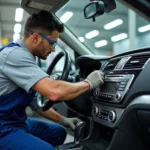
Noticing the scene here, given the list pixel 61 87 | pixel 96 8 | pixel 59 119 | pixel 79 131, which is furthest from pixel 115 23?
pixel 61 87

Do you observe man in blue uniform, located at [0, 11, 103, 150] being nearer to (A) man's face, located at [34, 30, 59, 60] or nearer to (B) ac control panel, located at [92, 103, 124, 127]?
(A) man's face, located at [34, 30, 59, 60]

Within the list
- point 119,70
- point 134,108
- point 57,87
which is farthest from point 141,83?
point 57,87

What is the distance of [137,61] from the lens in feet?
4.88

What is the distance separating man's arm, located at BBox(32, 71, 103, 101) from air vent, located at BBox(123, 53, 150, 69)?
7.5 inches

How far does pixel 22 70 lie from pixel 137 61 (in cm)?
66

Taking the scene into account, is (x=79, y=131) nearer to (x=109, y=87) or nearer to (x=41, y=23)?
(x=109, y=87)

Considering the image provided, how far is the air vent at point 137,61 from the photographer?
4.70 feet

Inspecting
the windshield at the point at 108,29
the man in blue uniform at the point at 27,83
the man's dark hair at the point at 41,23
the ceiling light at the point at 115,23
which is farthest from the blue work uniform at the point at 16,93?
the ceiling light at the point at 115,23

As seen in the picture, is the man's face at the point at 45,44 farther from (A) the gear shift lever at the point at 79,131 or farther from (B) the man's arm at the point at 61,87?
(A) the gear shift lever at the point at 79,131

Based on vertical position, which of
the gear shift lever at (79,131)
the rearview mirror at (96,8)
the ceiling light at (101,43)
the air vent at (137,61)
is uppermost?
the rearview mirror at (96,8)

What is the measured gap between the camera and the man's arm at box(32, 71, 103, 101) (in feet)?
4.72

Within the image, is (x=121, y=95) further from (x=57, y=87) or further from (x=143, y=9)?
(x=143, y=9)

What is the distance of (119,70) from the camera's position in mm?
1601

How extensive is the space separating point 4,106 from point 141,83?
0.82m
